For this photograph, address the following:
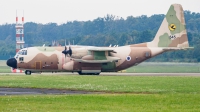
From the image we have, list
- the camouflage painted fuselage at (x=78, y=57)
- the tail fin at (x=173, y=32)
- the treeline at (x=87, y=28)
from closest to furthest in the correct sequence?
1. the camouflage painted fuselage at (x=78, y=57)
2. the tail fin at (x=173, y=32)
3. the treeline at (x=87, y=28)

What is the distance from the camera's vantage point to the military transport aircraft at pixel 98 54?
183 feet

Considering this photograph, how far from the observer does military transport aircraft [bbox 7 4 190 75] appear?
5566 centimetres

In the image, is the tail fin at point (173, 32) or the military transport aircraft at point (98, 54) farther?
the tail fin at point (173, 32)

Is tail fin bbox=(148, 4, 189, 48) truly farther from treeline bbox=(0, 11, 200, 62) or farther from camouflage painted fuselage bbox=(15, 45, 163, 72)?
treeline bbox=(0, 11, 200, 62)

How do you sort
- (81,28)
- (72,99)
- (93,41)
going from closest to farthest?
(72,99) → (93,41) → (81,28)

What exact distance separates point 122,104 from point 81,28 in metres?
118

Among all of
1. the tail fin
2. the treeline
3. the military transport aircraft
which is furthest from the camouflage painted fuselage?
the treeline

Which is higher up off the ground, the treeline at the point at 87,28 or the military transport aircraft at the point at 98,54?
the treeline at the point at 87,28

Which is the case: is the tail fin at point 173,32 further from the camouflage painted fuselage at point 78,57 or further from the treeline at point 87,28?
the treeline at point 87,28

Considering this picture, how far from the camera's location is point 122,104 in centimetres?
2536

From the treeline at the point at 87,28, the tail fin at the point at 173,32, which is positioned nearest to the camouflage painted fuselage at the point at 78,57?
the tail fin at the point at 173,32

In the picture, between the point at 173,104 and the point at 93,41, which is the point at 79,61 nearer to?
the point at 173,104

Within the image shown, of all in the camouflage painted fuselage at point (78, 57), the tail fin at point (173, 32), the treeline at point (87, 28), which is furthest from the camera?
the treeline at point (87, 28)

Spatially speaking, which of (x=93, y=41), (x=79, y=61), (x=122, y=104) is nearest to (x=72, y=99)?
(x=122, y=104)
